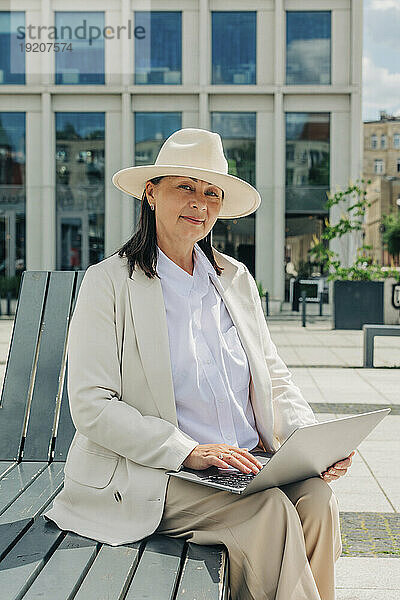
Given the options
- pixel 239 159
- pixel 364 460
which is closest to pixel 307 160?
pixel 239 159

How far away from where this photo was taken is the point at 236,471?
2.88 m

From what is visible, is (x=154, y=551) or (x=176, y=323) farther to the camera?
(x=176, y=323)

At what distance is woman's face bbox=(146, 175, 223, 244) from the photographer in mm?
3244

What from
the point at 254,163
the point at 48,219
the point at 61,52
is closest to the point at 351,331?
A: the point at 254,163

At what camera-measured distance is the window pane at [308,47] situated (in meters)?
30.2

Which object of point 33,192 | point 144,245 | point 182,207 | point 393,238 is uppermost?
point 33,192

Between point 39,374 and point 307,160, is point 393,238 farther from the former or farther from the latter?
point 39,374

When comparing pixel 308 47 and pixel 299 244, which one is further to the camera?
pixel 299 244

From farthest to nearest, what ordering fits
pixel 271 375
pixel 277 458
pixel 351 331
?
1. pixel 351 331
2. pixel 271 375
3. pixel 277 458

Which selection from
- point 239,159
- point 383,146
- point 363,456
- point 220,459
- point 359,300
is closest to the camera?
point 220,459

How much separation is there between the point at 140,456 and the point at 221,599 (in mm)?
644

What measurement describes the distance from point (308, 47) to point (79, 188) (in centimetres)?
926

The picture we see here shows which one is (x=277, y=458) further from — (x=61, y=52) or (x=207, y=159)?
(x=61, y=52)

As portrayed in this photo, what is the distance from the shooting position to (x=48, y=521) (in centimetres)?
296
